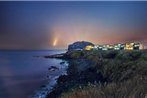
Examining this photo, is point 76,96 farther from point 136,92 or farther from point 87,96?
point 136,92

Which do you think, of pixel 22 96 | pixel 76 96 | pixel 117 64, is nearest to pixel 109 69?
pixel 117 64

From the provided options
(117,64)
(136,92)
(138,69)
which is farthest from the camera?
(117,64)

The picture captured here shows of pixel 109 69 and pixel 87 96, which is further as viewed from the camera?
pixel 109 69

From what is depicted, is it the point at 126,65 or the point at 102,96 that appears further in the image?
the point at 126,65

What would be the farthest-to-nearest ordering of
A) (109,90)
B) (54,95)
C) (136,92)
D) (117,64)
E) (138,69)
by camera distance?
(117,64), (138,69), (54,95), (109,90), (136,92)

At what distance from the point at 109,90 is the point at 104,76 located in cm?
2047

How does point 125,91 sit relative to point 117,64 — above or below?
below

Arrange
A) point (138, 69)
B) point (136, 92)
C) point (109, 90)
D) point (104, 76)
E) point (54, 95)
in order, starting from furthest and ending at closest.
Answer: point (104, 76), point (138, 69), point (54, 95), point (109, 90), point (136, 92)

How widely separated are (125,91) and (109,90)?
627mm

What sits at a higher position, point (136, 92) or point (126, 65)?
point (126, 65)

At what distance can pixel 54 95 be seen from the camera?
1001 inches

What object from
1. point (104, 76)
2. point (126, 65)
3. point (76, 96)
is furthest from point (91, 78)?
point (76, 96)

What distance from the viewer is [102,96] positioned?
994 cm

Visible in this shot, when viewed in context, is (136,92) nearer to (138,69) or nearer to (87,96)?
(87,96)
